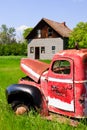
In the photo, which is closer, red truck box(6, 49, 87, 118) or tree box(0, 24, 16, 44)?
red truck box(6, 49, 87, 118)

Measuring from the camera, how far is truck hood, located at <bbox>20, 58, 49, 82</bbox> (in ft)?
30.1

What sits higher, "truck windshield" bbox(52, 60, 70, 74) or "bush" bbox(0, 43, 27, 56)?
"truck windshield" bbox(52, 60, 70, 74)

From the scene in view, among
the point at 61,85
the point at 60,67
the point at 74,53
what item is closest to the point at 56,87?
the point at 61,85

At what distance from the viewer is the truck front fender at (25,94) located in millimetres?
8820

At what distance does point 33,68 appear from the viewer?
945cm

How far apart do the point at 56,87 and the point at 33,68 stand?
1195 mm

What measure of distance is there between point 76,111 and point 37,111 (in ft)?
3.78

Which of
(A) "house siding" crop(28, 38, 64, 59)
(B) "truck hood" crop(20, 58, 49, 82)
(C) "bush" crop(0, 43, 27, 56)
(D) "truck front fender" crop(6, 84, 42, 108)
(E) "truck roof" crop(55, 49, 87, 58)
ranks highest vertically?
(E) "truck roof" crop(55, 49, 87, 58)

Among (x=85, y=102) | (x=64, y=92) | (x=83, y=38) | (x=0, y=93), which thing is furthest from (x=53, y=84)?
(x=83, y=38)

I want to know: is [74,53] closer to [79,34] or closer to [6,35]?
[79,34]

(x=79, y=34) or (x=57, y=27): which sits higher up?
(x=57, y=27)

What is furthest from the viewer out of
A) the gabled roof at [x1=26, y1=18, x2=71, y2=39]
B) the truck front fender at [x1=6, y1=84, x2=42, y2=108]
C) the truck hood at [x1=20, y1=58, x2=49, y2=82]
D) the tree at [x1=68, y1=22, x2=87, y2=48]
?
the gabled roof at [x1=26, y1=18, x2=71, y2=39]

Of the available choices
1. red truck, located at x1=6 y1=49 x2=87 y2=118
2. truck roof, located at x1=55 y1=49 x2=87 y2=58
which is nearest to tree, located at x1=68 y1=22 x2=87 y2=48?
red truck, located at x1=6 y1=49 x2=87 y2=118

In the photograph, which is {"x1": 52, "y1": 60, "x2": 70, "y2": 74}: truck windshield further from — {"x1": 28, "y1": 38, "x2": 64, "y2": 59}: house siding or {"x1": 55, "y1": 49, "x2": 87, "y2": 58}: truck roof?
{"x1": 28, "y1": 38, "x2": 64, "y2": 59}: house siding
